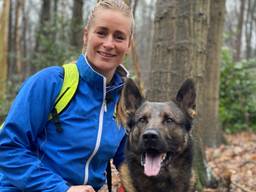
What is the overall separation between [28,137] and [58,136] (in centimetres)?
25

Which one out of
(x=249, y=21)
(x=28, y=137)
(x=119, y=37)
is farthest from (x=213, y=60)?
(x=249, y=21)

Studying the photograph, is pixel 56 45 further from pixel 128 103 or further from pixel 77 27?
pixel 128 103

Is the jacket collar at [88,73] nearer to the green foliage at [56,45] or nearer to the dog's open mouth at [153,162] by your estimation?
the dog's open mouth at [153,162]

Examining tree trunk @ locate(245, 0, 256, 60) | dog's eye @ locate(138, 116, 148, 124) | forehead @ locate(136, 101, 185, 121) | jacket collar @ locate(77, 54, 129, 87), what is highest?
tree trunk @ locate(245, 0, 256, 60)

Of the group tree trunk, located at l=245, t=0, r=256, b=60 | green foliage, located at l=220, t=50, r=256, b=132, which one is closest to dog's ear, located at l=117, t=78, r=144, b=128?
green foliage, located at l=220, t=50, r=256, b=132

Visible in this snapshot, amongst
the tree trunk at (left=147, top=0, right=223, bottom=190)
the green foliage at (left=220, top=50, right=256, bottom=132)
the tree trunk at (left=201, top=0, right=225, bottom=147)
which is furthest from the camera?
the green foliage at (left=220, top=50, right=256, bottom=132)

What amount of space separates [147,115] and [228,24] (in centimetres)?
4104

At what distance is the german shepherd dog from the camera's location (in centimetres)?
381

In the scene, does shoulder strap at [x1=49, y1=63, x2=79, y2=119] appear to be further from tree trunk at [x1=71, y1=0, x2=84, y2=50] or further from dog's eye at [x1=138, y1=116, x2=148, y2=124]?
tree trunk at [x1=71, y1=0, x2=84, y2=50]

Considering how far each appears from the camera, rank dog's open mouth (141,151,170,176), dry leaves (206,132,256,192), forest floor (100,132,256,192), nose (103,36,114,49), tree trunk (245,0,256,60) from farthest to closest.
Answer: tree trunk (245,0,256,60), dry leaves (206,132,256,192), forest floor (100,132,256,192), nose (103,36,114,49), dog's open mouth (141,151,170,176)

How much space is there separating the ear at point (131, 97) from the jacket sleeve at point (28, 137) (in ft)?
2.19

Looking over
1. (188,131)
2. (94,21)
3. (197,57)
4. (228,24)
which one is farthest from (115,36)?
(228,24)

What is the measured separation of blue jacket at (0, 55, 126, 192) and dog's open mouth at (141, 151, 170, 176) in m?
0.32

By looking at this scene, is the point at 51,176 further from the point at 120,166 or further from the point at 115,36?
the point at 115,36
